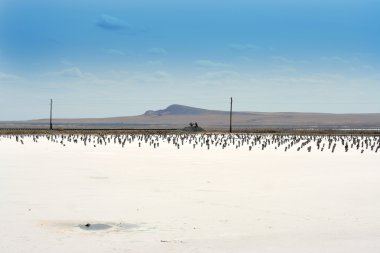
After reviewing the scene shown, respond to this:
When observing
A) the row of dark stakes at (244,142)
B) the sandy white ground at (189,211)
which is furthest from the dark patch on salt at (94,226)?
the row of dark stakes at (244,142)

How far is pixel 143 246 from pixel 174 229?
1.27 m

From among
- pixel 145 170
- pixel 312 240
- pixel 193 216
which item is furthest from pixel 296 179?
pixel 312 240

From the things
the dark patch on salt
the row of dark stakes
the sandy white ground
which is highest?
the row of dark stakes

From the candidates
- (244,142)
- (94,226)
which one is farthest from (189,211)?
(244,142)

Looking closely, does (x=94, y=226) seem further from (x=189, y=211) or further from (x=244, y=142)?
(x=244, y=142)

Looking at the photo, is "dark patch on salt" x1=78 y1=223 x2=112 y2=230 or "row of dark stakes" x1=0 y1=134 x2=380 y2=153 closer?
"dark patch on salt" x1=78 y1=223 x2=112 y2=230

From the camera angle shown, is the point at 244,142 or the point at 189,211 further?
the point at 244,142

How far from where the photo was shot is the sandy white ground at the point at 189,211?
8703 millimetres

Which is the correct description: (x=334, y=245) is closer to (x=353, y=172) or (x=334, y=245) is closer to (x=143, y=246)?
(x=143, y=246)

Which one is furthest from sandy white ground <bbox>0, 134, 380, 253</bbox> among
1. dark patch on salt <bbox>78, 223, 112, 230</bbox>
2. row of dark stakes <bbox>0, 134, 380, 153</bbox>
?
row of dark stakes <bbox>0, 134, 380, 153</bbox>

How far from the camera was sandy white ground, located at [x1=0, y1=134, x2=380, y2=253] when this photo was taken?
870 cm

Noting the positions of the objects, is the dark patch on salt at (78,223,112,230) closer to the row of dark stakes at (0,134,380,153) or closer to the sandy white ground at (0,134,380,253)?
Result: the sandy white ground at (0,134,380,253)

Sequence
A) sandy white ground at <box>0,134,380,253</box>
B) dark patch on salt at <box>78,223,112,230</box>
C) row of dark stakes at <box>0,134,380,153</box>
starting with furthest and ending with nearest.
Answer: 1. row of dark stakes at <box>0,134,380,153</box>
2. dark patch on salt at <box>78,223,112,230</box>
3. sandy white ground at <box>0,134,380,253</box>

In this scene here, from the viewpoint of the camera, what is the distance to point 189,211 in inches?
450
